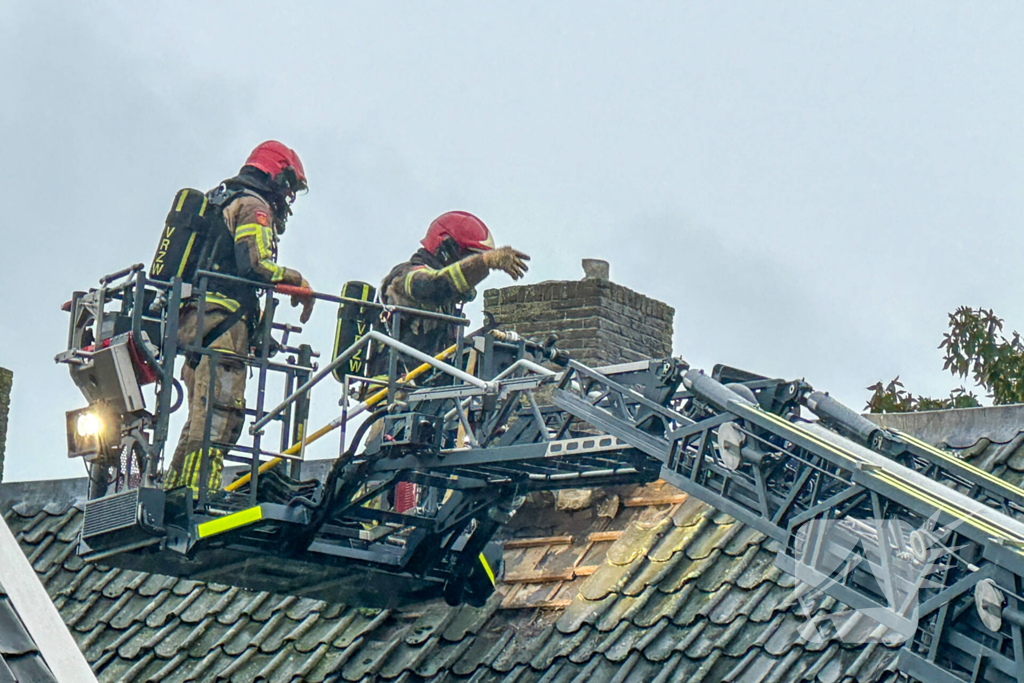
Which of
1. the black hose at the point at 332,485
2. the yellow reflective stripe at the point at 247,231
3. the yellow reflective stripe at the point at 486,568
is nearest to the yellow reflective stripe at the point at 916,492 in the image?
the black hose at the point at 332,485

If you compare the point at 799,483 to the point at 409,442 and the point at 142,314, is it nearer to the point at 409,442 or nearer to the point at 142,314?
the point at 409,442

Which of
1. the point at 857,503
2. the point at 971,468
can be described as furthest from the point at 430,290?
the point at 857,503

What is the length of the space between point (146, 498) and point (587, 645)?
9.25ft

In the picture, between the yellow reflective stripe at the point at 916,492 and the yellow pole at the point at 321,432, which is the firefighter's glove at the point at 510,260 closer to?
the yellow pole at the point at 321,432

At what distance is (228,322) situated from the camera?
11359 mm

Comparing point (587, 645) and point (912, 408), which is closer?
point (587, 645)

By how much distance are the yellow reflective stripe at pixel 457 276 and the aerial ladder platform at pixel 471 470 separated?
30cm

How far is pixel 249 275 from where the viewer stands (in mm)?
11508

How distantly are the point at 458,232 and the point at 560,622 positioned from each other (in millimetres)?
2930

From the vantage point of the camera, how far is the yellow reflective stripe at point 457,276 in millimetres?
11930

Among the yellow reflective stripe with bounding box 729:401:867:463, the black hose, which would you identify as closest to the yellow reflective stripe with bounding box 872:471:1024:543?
the yellow reflective stripe with bounding box 729:401:867:463

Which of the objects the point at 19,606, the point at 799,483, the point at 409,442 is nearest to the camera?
the point at 19,606

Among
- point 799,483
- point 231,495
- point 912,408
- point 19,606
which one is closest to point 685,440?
point 799,483

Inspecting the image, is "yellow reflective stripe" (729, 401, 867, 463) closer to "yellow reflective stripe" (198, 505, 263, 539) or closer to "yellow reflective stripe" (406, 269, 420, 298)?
"yellow reflective stripe" (198, 505, 263, 539)
